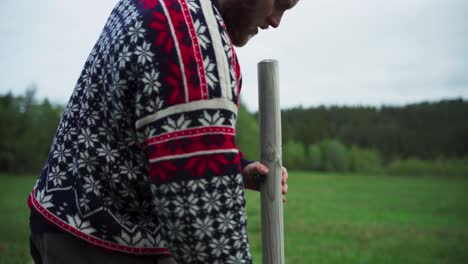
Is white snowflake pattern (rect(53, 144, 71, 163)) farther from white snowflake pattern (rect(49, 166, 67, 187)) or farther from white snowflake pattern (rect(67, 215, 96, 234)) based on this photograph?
white snowflake pattern (rect(67, 215, 96, 234))

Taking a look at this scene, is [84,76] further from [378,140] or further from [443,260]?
[378,140]

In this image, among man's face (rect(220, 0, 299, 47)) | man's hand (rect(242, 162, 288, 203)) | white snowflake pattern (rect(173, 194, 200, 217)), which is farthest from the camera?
man's hand (rect(242, 162, 288, 203))

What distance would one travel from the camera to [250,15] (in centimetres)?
139

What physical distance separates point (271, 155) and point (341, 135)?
87782 mm

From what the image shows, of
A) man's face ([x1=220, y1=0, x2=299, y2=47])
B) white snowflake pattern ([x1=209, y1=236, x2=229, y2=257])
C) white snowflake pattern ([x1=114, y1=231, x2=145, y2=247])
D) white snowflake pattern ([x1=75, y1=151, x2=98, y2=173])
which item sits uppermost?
man's face ([x1=220, y1=0, x2=299, y2=47])

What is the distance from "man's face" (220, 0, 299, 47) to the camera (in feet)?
4.44

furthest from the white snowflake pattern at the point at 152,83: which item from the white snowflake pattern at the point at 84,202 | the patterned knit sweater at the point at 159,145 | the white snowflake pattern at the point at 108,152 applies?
the white snowflake pattern at the point at 84,202

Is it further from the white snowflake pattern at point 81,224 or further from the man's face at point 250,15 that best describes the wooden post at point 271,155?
the white snowflake pattern at point 81,224

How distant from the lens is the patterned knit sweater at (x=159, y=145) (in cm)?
106

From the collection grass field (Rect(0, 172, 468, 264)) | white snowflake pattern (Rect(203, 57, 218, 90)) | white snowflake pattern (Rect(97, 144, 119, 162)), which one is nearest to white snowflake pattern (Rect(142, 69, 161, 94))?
white snowflake pattern (Rect(203, 57, 218, 90))

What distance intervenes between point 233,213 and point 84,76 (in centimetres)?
57

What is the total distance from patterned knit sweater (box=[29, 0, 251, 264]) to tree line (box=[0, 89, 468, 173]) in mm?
47834

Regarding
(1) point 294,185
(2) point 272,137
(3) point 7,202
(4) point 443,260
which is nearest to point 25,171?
(3) point 7,202

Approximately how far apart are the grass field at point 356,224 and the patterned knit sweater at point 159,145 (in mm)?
10730
